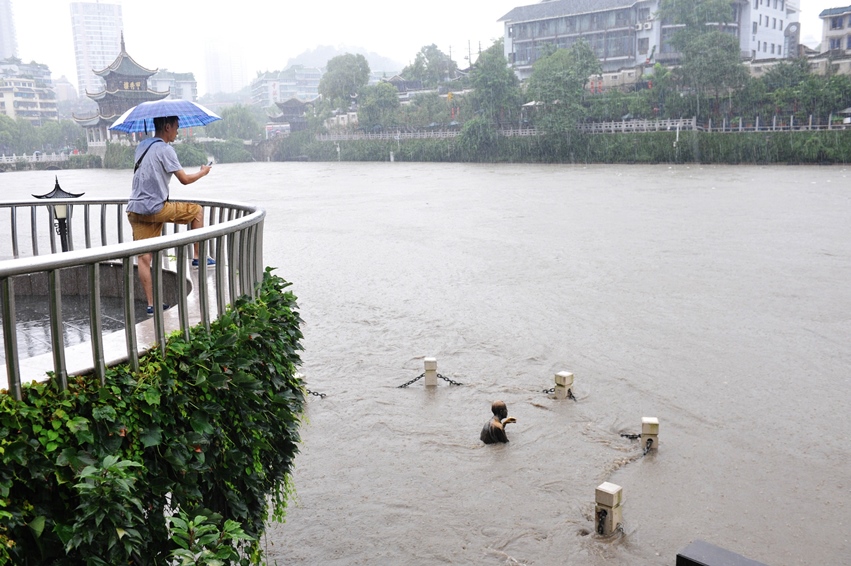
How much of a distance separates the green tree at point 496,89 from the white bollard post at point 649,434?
4264 cm

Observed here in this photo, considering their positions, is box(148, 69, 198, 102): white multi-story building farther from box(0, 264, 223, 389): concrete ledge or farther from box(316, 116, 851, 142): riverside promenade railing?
box(0, 264, 223, 389): concrete ledge

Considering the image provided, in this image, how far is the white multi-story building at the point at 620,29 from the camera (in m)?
49.8

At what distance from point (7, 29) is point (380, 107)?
598 feet

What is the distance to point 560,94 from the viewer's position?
41.4 metres

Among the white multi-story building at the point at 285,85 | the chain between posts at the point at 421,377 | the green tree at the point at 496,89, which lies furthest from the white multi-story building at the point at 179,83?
the chain between posts at the point at 421,377

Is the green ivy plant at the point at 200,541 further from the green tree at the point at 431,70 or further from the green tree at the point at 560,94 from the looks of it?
the green tree at the point at 431,70

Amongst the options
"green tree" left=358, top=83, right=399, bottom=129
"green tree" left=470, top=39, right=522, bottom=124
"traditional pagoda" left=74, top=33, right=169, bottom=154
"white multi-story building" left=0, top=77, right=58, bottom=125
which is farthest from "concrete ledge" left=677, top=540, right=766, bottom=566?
"white multi-story building" left=0, top=77, right=58, bottom=125

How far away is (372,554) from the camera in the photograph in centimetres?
446

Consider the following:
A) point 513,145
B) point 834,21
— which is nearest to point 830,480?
point 513,145

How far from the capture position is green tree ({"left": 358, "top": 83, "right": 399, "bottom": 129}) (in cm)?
5803

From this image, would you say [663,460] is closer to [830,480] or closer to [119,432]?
[830,480]

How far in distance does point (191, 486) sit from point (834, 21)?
5039 cm

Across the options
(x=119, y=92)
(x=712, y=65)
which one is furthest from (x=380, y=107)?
(x=712, y=65)

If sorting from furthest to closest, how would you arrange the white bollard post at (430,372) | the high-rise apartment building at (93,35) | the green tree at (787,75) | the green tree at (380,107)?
the high-rise apartment building at (93,35) → the green tree at (380,107) → the green tree at (787,75) → the white bollard post at (430,372)
